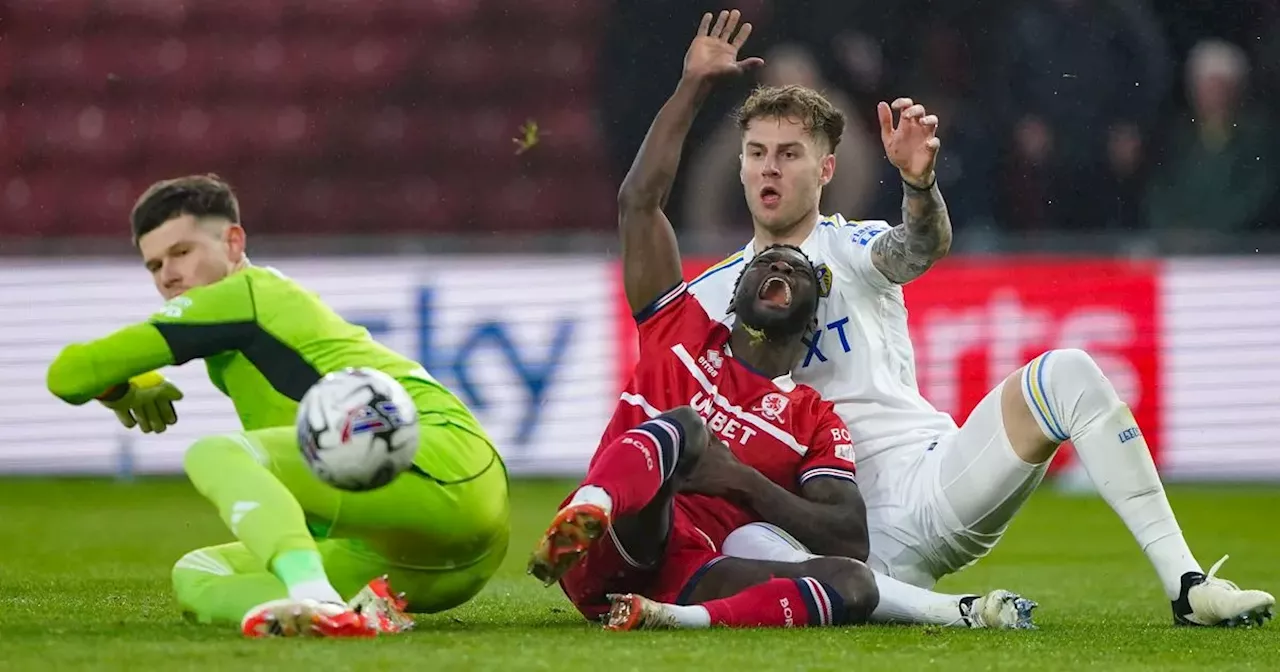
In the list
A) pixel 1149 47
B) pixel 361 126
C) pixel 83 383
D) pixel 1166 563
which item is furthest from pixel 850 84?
pixel 83 383

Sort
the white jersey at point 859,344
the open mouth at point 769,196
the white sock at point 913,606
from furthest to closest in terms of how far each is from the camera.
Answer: the open mouth at point 769,196 → the white jersey at point 859,344 → the white sock at point 913,606

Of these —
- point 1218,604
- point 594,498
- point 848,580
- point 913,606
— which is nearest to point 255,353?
point 594,498

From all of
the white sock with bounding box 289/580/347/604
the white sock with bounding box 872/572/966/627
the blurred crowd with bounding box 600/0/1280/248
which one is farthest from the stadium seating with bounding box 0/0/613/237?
the white sock with bounding box 289/580/347/604

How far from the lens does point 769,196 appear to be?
592cm

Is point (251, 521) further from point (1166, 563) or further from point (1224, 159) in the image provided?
point (1224, 159)

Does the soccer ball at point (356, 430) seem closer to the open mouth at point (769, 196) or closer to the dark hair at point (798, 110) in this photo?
the open mouth at point (769, 196)

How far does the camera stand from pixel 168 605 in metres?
5.70

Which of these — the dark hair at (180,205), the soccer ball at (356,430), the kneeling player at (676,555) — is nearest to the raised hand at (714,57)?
the kneeling player at (676,555)

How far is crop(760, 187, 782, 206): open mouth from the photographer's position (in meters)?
5.91

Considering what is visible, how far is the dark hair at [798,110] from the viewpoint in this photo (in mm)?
6008

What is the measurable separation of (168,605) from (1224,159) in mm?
7708

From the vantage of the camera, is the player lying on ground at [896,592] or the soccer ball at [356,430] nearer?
the soccer ball at [356,430]

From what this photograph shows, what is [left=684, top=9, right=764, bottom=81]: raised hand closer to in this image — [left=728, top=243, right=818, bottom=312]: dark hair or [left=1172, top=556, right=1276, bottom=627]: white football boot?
[left=728, top=243, right=818, bottom=312]: dark hair

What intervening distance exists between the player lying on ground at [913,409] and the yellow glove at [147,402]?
5.09 feet
